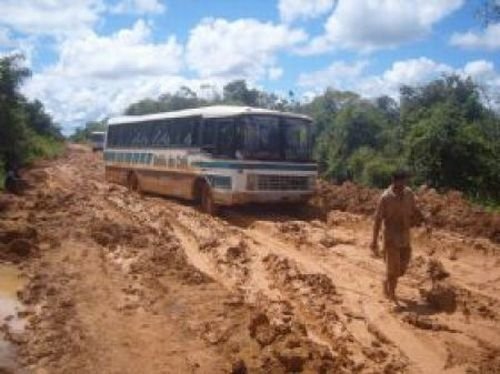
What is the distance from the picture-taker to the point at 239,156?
15320 millimetres

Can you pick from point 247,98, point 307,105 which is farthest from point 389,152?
point 247,98

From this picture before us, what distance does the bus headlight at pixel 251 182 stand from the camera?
15.4m

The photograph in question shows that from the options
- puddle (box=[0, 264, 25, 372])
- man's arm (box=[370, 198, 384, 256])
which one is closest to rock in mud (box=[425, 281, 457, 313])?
Answer: man's arm (box=[370, 198, 384, 256])

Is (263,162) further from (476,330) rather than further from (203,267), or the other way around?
(476,330)

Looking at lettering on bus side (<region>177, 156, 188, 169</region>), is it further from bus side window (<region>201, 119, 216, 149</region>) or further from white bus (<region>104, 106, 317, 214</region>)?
bus side window (<region>201, 119, 216, 149</region>)

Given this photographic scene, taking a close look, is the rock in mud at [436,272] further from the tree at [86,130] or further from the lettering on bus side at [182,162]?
the tree at [86,130]

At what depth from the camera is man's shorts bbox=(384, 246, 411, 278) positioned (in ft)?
28.8

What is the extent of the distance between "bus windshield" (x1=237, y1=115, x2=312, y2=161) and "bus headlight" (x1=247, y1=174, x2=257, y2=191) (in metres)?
0.43

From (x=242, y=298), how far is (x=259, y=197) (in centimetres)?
669

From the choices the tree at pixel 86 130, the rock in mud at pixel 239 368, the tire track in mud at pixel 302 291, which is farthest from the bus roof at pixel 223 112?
the tree at pixel 86 130

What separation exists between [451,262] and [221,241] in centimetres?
445

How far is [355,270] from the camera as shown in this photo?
10.6 m

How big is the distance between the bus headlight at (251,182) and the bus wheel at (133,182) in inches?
293

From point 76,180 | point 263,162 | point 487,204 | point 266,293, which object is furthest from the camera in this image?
point 76,180
